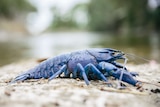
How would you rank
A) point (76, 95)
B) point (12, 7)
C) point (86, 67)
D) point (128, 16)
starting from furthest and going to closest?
point (12, 7), point (128, 16), point (86, 67), point (76, 95)

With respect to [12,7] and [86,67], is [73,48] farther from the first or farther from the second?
[12,7]

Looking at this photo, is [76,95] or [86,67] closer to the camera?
[76,95]

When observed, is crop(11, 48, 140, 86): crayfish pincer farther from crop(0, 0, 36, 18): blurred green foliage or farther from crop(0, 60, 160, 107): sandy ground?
crop(0, 0, 36, 18): blurred green foliage

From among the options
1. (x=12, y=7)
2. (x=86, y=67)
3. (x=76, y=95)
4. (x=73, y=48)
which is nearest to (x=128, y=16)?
(x=73, y=48)

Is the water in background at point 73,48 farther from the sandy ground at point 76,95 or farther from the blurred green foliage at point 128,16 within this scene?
the blurred green foliage at point 128,16

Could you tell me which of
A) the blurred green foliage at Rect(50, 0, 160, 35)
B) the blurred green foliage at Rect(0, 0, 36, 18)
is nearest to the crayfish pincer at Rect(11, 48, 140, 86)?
the blurred green foliage at Rect(50, 0, 160, 35)

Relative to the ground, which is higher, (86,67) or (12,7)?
(12,7)

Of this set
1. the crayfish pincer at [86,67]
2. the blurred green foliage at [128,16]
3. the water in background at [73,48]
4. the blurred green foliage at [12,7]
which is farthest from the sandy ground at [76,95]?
the blurred green foliage at [12,7]
